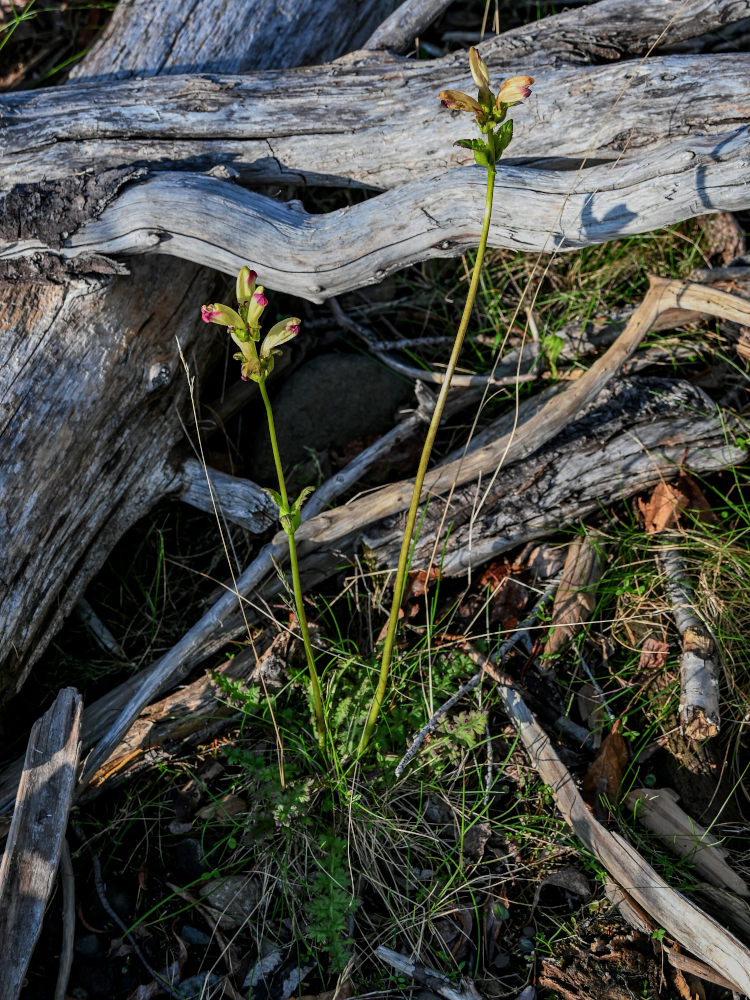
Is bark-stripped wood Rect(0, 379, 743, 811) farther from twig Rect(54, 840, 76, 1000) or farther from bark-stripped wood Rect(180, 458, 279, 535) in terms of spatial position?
twig Rect(54, 840, 76, 1000)

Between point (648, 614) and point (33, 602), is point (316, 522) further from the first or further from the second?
point (648, 614)

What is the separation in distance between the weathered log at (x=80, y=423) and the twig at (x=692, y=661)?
2.12m

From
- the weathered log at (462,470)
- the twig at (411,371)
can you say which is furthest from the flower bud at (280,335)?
the twig at (411,371)

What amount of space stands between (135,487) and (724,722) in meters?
2.53

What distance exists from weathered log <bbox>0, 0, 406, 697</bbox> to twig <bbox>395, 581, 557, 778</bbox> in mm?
1491

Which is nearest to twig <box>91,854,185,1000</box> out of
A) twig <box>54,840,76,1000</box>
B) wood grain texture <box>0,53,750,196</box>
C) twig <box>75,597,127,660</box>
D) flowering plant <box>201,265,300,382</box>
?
twig <box>54,840,76,1000</box>

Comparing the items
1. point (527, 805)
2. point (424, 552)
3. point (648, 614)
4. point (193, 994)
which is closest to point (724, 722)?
point (648, 614)

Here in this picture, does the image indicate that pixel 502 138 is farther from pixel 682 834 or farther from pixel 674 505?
pixel 682 834

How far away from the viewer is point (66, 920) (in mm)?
2590

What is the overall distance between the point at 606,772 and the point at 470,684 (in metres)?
0.58

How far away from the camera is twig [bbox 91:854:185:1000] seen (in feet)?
8.27

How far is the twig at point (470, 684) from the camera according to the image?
270 centimetres

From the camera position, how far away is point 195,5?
366 cm

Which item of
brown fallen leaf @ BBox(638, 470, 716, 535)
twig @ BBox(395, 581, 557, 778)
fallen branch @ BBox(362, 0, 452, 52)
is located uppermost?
fallen branch @ BBox(362, 0, 452, 52)
